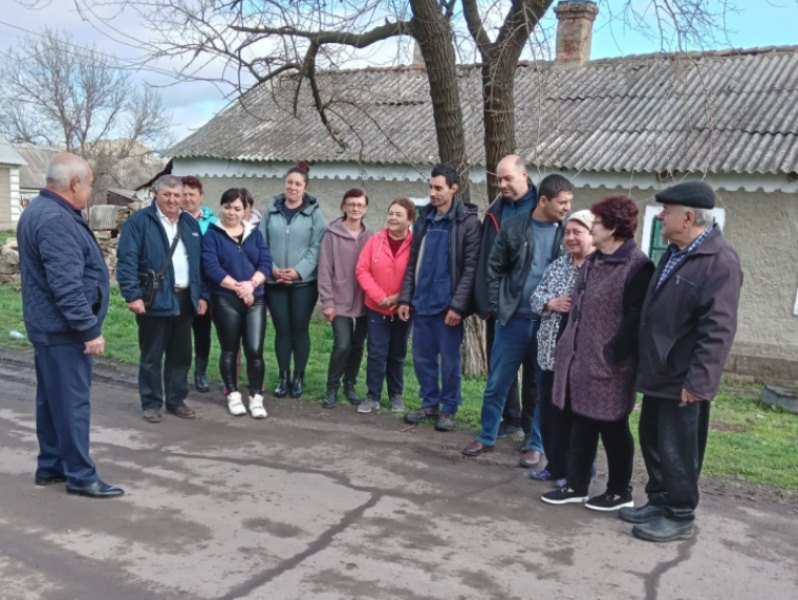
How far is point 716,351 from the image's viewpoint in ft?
12.8

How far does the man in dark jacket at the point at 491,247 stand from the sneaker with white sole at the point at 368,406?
1.18 metres

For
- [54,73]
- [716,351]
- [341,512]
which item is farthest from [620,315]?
[54,73]

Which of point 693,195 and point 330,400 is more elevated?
point 693,195

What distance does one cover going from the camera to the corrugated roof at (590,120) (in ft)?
34.6

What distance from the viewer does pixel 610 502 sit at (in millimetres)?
4586

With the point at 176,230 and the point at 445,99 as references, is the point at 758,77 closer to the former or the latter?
the point at 445,99

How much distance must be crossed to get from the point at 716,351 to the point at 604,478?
1.59 metres

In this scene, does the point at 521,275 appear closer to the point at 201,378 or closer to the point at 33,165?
the point at 201,378

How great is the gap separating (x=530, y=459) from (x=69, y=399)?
3.00 meters

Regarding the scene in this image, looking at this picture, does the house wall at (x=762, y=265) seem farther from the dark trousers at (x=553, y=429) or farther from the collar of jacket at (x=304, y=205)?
the dark trousers at (x=553, y=429)

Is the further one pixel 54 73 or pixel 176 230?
pixel 54 73

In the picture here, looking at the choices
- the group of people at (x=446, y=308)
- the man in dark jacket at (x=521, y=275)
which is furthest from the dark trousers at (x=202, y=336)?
the man in dark jacket at (x=521, y=275)

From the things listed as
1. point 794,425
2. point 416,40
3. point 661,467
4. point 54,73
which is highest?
point 54,73

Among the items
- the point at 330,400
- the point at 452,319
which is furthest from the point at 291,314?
the point at 452,319
